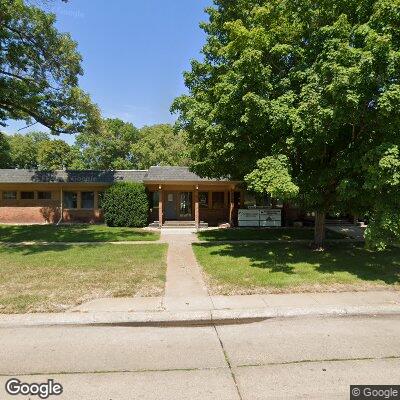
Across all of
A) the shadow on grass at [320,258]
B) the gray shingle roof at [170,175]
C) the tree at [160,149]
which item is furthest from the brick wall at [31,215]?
the tree at [160,149]

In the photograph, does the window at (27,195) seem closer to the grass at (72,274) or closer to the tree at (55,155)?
the grass at (72,274)

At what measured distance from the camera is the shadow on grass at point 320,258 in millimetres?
9750

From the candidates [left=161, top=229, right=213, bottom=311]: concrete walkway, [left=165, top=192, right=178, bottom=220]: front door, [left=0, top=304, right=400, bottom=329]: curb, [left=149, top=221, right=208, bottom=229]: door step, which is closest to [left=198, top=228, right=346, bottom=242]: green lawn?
[left=149, top=221, right=208, bottom=229]: door step

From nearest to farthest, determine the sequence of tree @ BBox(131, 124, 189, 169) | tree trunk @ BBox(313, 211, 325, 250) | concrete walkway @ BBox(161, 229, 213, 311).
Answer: concrete walkway @ BBox(161, 229, 213, 311) → tree trunk @ BBox(313, 211, 325, 250) → tree @ BBox(131, 124, 189, 169)

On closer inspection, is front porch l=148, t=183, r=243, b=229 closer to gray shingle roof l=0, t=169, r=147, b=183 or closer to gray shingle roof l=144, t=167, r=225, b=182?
gray shingle roof l=144, t=167, r=225, b=182

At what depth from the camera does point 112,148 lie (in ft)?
165

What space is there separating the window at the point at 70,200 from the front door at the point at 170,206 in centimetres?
636

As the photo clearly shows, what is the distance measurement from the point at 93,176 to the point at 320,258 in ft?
57.6

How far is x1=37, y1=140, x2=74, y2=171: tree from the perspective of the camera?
2078 inches

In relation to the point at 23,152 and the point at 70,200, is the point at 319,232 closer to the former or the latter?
the point at 70,200

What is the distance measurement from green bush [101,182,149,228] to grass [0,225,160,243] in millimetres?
1236

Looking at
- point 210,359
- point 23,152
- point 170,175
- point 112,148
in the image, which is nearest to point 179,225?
point 170,175

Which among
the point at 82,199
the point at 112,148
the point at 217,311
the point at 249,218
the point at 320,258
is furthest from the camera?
the point at 112,148

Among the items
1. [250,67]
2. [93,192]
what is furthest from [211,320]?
[93,192]
